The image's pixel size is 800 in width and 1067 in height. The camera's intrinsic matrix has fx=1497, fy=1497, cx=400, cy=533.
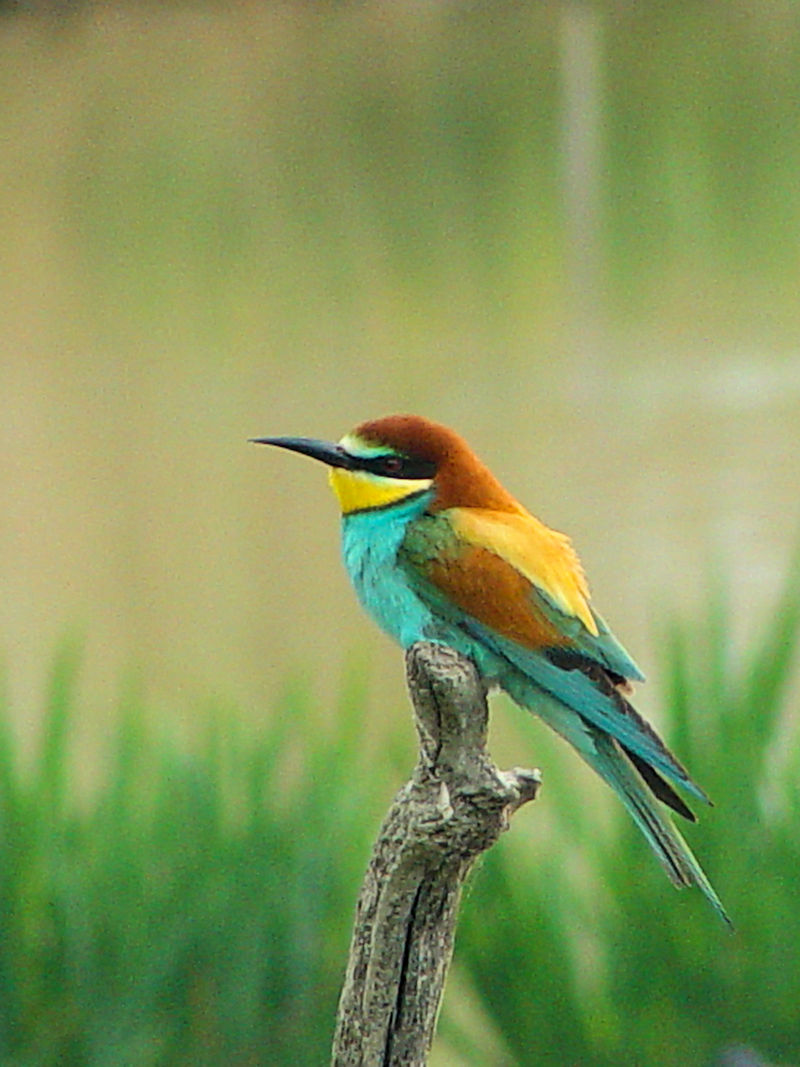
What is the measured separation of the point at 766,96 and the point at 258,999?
1.20 m

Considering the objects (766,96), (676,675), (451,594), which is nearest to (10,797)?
(676,675)

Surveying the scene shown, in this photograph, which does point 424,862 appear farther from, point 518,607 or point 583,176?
point 583,176

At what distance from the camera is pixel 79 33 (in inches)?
69.8

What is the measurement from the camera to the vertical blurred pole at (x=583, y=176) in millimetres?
1775

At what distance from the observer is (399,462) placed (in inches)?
38.6

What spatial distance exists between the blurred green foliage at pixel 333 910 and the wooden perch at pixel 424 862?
78 centimetres

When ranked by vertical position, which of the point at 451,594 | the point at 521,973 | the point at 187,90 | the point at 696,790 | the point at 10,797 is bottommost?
the point at 521,973

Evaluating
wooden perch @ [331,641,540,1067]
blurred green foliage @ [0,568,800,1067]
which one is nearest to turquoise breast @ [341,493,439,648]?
wooden perch @ [331,641,540,1067]

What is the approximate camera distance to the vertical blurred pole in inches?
69.9

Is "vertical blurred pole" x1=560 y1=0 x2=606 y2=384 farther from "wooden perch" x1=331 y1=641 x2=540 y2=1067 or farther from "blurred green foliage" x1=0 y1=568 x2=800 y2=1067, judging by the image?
"wooden perch" x1=331 y1=641 x2=540 y2=1067

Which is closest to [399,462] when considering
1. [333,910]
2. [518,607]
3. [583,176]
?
[518,607]

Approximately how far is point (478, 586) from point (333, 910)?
2.57ft

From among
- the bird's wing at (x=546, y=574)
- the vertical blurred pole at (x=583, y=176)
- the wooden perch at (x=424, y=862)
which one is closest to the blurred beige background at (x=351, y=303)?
the vertical blurred pole at (x=583, y=176)

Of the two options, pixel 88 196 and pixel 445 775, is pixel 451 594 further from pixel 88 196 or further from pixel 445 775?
pixel 88 196
